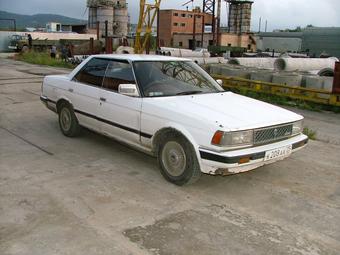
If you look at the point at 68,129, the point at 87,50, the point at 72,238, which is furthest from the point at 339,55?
the point at 72,238

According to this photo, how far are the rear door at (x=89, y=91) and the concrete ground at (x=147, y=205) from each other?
0.48 m

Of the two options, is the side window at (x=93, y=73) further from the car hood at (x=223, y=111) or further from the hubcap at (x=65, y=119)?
the car hood at (x=223, y=111)

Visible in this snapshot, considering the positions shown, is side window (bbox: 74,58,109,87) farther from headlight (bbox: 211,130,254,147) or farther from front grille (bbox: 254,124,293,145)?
front grille (bbox: 254,124,293,145)

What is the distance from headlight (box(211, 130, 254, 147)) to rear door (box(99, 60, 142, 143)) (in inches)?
49.2

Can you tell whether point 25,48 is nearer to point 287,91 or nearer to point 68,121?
point 287,91

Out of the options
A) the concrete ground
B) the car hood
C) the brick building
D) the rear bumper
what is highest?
the brick building

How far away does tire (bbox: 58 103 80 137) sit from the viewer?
6.40 meters

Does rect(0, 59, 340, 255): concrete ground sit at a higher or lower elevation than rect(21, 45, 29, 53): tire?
lower

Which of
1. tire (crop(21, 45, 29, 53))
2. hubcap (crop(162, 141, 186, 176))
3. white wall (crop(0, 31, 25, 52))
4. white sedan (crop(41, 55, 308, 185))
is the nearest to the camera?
white sedan (crop(41, 55, 308, 185))

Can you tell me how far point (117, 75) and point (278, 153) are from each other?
249 cm

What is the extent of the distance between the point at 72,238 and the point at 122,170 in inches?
72.0

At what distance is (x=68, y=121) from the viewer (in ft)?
21.5

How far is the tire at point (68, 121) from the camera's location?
6402 millimetres

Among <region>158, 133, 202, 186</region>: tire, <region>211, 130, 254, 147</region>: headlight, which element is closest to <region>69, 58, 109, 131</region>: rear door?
<region>158, 133, 202, 186</region>: tire
